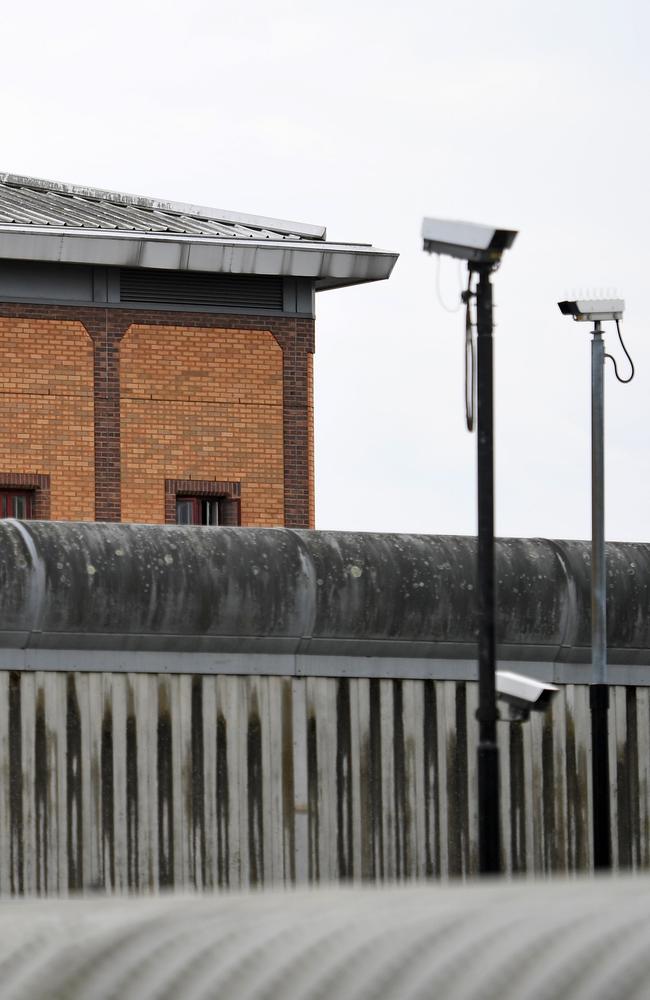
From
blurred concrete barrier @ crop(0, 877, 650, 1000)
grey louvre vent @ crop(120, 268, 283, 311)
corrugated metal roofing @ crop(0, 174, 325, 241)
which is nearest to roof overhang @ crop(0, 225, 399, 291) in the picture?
corrugated metal roofing @ crop(0, 174, 325, 241)

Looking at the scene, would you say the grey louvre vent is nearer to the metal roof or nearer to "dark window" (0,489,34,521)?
the metal roof

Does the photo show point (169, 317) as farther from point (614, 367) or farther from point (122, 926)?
point (122, 926)

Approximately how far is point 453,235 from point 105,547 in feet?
11.2

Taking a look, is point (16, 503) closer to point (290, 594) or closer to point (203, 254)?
point (203, 254)

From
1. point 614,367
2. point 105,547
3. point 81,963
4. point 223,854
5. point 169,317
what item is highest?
point 169,317

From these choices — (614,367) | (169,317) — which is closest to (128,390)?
(169,317)

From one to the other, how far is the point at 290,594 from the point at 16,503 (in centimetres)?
1552

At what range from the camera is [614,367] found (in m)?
16.3

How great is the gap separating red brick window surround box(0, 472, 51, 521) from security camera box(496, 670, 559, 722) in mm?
16751

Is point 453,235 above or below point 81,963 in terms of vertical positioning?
above

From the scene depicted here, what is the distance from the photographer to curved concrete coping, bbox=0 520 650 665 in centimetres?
1334

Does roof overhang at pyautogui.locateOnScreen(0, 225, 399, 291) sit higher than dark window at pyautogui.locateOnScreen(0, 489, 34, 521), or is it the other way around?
roof overhang at pyautogui.locateOnScreen(0, 225, 399, 291)

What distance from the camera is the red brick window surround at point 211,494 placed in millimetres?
29578

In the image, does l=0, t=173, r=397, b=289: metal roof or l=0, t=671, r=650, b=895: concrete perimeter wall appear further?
l=0, t=173, r=397, b=289: metal roof
